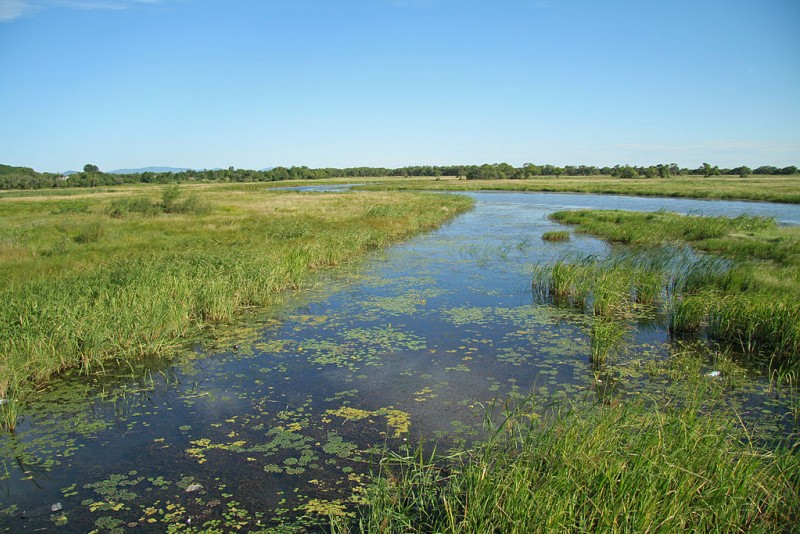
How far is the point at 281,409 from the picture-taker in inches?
278

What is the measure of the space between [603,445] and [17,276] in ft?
42.4

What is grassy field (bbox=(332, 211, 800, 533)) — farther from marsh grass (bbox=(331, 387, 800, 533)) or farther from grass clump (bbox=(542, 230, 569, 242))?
grass clump (bbox=(542, 230, 569, 242))

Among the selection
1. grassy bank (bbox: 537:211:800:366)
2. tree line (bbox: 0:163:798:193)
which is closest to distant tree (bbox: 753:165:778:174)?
tree line (bbox: 0:163:798:193)

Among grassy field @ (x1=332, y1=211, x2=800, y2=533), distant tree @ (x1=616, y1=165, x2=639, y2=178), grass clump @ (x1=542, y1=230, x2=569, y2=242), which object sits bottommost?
grassy field @ (x1=332, y1=211, x2=800, y2=533)

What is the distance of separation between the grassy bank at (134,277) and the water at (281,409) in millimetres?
668

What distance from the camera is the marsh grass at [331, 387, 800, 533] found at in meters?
3.85

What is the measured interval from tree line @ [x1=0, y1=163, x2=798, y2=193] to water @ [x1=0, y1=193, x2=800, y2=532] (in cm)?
8325

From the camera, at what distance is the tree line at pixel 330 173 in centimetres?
8363

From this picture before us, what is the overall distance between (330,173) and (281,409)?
157342 mm

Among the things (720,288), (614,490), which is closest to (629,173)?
(720,288)

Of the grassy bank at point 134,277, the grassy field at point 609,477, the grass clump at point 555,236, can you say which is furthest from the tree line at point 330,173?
the grassy field at point 609,477

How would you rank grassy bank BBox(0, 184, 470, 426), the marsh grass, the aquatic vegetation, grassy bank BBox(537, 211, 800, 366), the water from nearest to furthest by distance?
the marsh grass → the water → the aquatic vegetation → grassy bank BBox(0, 184, 470, 426) → grassy bank BBox(537, 211, 800, 366)

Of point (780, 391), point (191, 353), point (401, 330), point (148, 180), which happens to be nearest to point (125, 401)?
point (191, 353)

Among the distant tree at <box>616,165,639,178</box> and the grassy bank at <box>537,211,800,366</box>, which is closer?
the grassy bank at <box>537,211,800,366</box>
